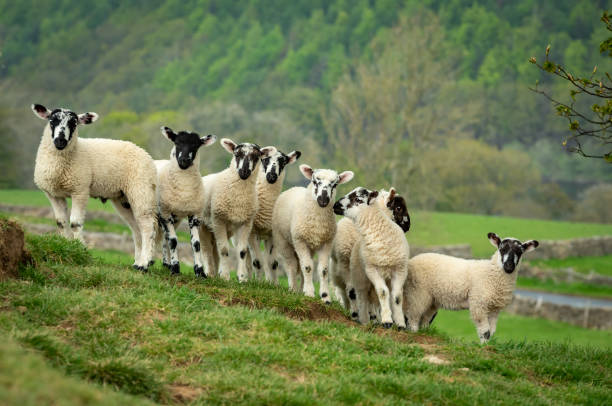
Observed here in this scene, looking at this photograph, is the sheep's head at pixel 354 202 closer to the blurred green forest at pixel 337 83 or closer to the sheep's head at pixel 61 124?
the sheep's head at pixel 61 124

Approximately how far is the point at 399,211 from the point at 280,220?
82.6 inches

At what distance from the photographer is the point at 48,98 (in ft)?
247

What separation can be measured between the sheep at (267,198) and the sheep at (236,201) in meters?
0.25

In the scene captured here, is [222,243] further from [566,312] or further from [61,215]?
[566,312]

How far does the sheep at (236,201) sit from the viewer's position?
39.4ft

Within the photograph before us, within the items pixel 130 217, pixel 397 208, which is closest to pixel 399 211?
pixel 397 208

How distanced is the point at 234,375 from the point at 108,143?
5.86m

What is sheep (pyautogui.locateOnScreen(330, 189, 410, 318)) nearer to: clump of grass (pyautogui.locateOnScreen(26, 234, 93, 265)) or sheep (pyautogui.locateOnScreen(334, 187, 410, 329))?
sheep (pyautogui.locateOnScreen(334, 187, 410, 329))

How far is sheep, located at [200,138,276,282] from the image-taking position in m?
12.0

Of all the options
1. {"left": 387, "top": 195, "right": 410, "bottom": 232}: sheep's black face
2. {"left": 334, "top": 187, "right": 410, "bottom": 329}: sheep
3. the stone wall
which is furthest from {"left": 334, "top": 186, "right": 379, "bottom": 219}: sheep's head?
the stone wall

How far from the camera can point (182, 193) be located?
11328mm

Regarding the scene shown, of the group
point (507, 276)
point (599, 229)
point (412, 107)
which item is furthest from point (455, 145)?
point (507, 276)

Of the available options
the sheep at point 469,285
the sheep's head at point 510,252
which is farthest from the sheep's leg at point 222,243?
the sheep's head at point 510,252

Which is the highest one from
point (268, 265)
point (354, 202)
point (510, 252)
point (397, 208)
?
point (397, 208)
